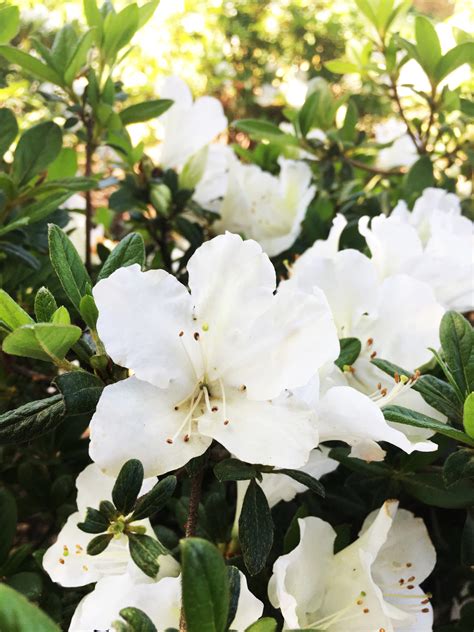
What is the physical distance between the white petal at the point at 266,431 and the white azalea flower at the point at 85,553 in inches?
6.3

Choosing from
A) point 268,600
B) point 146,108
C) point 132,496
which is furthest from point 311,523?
point 146,108

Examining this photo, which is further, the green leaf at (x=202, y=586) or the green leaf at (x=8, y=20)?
the green leaf at (x=8, y=20)

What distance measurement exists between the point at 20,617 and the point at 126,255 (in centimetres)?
36

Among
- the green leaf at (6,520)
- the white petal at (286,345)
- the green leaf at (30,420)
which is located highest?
the white petal at (286,345)

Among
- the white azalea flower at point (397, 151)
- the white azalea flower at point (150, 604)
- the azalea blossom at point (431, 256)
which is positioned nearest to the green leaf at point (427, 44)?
the azalea blossom at point (431, 256)

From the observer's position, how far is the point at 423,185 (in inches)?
51.1

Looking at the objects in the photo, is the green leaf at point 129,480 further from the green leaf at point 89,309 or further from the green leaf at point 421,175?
the green leaf at point 421,175

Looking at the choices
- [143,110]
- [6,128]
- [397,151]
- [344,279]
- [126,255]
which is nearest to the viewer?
[126,255]

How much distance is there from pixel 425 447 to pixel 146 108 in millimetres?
734

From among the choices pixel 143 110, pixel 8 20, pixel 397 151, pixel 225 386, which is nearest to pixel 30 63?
pixel 8 20

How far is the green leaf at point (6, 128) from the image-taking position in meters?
0.94

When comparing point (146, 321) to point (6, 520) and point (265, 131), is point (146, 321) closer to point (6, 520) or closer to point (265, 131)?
point (6, 520)

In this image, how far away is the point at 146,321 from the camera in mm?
626

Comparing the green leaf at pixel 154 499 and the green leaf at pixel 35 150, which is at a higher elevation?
the green leaf at pixel 35 150
